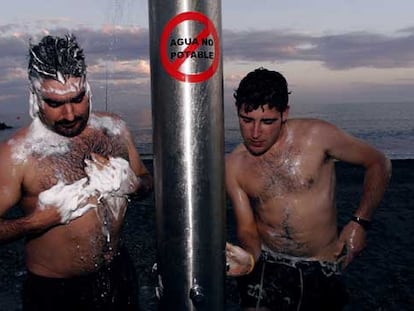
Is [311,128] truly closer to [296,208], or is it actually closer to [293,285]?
[296,208]

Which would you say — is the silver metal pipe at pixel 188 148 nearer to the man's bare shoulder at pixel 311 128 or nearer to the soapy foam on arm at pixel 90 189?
the soapy foam on arm at pixel 90 189

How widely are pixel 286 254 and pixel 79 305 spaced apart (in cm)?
195

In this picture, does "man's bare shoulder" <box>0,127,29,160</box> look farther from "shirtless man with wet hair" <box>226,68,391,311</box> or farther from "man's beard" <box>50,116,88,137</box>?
"shirtless man with wet hair" <box>226,68,391,311</box>

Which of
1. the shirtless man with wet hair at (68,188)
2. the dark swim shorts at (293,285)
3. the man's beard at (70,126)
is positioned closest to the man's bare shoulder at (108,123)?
the shirtless man with wet hair at (68,188)

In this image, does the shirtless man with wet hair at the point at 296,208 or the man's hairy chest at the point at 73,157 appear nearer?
the man's hairy chest at the point at 73,157

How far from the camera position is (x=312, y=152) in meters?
4.64

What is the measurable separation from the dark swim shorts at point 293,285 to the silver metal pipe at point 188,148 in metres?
3.06

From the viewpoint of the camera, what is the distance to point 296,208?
4660mm

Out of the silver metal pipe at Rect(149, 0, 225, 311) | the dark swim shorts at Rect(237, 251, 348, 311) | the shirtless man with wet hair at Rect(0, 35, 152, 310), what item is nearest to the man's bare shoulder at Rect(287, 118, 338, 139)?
the dark swim shorts at Rect(237, 251, 348, 311)

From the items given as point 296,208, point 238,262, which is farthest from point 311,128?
point 238,262

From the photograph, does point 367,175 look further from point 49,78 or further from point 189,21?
point 189,21

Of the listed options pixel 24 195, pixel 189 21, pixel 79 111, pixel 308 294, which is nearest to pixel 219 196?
pixel 189 21

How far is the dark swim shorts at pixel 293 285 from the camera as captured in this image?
468cm

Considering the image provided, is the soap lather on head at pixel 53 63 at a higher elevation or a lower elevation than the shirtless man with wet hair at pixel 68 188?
higher
